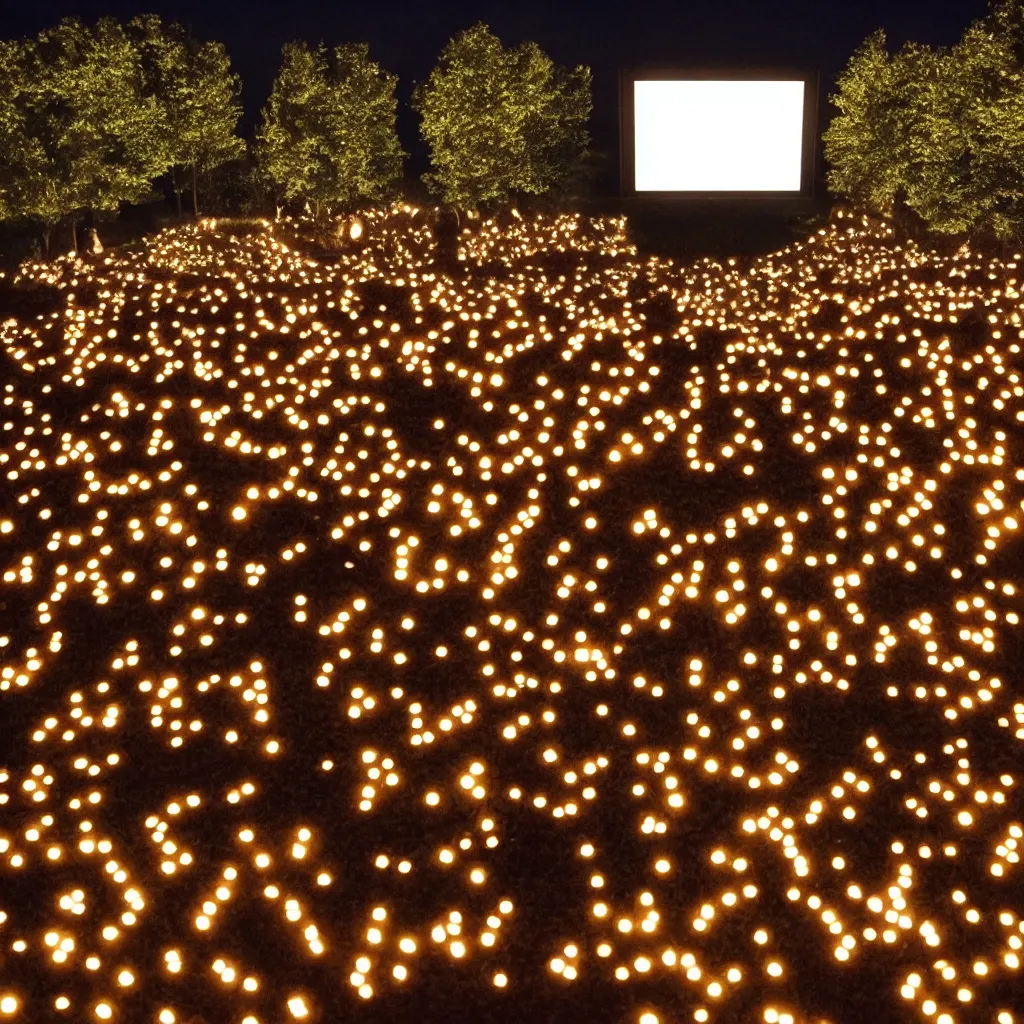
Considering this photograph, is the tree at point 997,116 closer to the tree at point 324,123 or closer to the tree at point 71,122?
the tree at point 324,123

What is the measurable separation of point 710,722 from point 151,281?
5.88 m

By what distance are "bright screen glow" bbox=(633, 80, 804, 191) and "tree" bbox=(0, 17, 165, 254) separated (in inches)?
406

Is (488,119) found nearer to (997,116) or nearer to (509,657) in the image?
(997,116)

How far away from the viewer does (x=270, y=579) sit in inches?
203

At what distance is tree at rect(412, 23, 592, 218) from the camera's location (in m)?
19.0

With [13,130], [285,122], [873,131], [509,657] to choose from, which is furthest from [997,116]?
[13,130]

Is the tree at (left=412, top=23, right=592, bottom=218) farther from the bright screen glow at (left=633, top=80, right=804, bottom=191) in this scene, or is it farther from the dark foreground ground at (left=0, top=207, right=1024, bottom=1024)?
the dark foreground ground at (left=0, top=207, right=1024, bottom=1024)

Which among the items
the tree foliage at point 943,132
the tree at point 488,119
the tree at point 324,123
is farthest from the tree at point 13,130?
the tree foliage at point 943,132

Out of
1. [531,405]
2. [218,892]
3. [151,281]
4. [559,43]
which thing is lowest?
[218,892]

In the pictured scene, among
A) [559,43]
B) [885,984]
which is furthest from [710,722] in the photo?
[559,43]

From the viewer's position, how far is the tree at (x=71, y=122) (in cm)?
1627

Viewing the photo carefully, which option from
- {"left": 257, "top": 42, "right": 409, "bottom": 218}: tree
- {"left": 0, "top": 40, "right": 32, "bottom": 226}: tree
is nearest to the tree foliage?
{"left": 257, "top": 42, "right": 409, "bottom": 218}: tree

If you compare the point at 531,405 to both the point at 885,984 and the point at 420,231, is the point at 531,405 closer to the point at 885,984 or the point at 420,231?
the point at 885,984

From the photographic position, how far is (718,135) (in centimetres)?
1889
